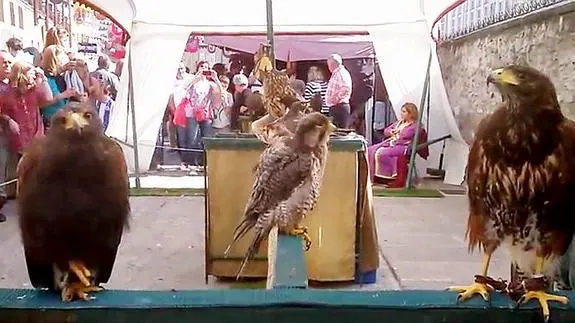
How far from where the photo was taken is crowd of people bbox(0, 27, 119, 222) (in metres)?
5.47

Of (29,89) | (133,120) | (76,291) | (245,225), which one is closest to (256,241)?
(245,225)

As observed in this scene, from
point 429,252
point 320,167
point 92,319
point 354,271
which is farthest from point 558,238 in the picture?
point 429,252

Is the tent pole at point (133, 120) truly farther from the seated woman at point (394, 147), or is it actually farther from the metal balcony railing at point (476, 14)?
the metal balcony railing at point (476, 14)

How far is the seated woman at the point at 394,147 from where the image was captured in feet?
24.9

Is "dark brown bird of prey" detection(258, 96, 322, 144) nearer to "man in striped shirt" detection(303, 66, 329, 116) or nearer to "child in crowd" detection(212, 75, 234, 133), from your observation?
"man in striped shirt" detection(303, 66, 329, 116)

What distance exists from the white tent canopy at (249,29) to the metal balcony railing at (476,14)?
0.39m

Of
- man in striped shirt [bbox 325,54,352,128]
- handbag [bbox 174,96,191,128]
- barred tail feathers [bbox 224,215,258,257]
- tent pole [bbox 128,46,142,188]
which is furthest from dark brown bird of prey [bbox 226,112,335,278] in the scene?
handbag [bbox 174,96,191,128]

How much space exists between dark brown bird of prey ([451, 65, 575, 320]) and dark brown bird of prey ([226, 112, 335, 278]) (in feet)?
4.98

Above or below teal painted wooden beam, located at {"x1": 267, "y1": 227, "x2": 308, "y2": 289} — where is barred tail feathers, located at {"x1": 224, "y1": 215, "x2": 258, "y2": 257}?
below

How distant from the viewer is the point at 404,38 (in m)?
7.50

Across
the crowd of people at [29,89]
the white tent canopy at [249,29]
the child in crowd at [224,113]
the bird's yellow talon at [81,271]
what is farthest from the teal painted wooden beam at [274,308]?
the child in crowd at [224,113]

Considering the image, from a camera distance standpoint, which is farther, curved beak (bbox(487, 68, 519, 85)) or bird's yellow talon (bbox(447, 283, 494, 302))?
curved beak (bbox(487, 68, 519, 85))

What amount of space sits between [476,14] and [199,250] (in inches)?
167

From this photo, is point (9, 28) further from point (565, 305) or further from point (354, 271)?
point (565, 305)
